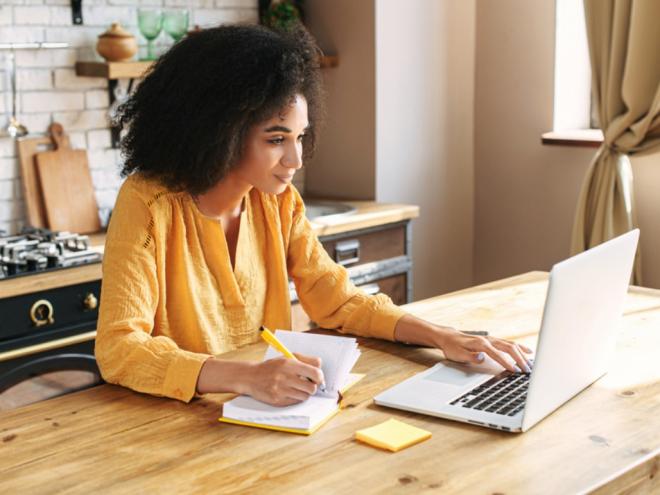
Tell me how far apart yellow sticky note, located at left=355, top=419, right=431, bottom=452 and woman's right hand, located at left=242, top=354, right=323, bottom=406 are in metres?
0.13

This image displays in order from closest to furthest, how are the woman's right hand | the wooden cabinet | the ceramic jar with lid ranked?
the woman's right hand, the ceramic jar with lid, the wooden cabinet

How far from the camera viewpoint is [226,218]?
2.17 meters

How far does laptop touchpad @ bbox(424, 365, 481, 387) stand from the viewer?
5.90ft

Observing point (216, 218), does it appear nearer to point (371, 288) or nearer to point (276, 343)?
point (276, 343)

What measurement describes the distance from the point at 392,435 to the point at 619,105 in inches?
95.0

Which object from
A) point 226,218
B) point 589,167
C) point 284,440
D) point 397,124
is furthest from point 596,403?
point 397,124

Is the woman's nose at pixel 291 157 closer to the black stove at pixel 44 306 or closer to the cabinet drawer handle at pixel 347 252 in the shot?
the black stove at pixel 44 306

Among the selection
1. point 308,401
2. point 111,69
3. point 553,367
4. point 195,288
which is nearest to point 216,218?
point 195,288

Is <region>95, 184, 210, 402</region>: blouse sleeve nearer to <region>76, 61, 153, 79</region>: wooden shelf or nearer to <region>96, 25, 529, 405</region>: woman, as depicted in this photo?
<region>96, 25, 529, 405</region>: woman

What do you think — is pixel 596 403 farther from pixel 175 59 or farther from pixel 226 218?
pixel 175 59

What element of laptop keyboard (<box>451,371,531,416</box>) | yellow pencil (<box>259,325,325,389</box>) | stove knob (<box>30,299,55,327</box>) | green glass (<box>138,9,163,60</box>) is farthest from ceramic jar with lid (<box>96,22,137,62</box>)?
laptop keyboard (<box>451,371,531,416</box>)

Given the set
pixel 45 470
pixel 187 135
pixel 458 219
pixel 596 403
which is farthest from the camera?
pixel 458 219

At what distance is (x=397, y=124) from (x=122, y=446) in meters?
2.63

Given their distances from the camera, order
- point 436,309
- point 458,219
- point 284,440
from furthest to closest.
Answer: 1. point 458,219
2. point 436,309
3. point 284,440
